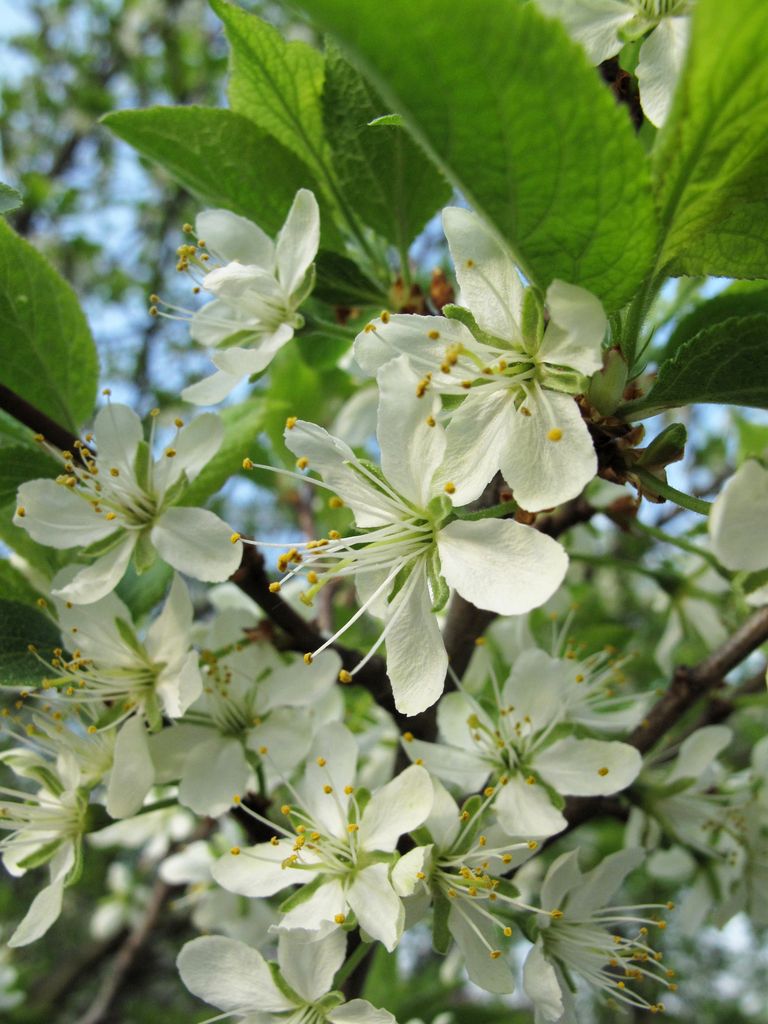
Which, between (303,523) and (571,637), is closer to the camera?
(571,637)

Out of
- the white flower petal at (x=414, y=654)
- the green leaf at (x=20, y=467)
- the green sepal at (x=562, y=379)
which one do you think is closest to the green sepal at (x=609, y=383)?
the green sepal at (x=562, y=379)

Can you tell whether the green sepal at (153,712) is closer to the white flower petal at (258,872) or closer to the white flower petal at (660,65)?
the white flower petal at (258,872)

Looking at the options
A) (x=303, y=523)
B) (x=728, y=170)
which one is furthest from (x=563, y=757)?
(x=303, y=523)

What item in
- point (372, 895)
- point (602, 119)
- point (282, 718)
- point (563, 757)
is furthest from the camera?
point (282, 718)

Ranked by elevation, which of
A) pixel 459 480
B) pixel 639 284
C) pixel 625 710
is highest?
pixel 639 284

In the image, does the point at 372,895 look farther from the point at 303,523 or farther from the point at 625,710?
the point at 303,523

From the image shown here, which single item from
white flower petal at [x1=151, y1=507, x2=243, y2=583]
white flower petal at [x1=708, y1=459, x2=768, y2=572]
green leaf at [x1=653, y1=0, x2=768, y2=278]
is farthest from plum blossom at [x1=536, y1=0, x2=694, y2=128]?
white flower petal at [x1=151, y1=507, x2=243, y2=583]
